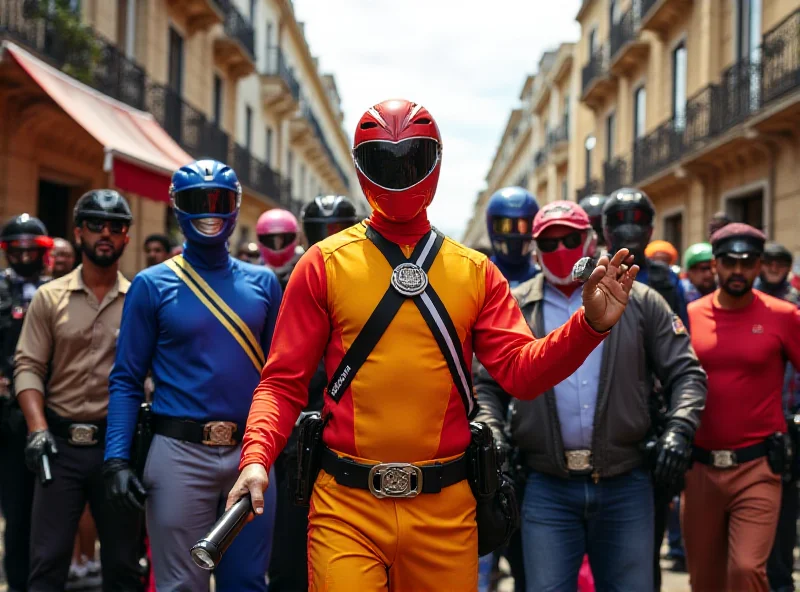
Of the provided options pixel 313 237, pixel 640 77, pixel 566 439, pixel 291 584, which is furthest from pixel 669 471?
pixel 640 77

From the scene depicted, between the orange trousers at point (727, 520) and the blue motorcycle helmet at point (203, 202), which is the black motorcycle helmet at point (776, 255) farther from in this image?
the blue motorcycle helmet at point (203, 202)

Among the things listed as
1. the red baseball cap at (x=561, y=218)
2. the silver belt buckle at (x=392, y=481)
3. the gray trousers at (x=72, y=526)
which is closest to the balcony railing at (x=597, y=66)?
the red baseball cap at (x=561, y=218)

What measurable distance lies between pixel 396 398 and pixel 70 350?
2540mm

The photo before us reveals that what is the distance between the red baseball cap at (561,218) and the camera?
13.2 feet

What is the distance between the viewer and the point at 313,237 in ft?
18.7

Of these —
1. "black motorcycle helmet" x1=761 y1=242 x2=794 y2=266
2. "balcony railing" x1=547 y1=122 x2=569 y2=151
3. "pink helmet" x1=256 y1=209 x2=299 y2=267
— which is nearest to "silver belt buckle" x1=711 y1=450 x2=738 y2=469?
"black motorcycle helmet" x1=761 y1=242 x2=794 y2=266

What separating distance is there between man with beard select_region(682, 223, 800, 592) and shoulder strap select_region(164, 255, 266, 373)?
7.42ft

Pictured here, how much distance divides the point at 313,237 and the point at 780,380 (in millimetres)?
2694

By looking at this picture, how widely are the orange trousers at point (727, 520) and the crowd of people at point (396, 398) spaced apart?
1 centimetres

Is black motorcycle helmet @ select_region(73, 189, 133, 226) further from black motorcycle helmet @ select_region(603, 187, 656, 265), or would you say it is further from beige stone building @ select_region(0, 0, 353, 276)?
beige stone building @ select_region(0, 0, 353, 276)

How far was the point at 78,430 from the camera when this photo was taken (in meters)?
4.61

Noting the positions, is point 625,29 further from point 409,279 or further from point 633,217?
point 409,279

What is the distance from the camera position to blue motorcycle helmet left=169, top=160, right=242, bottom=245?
4129 millimetres

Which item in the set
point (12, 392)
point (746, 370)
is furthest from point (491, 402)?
point (12, 392)
